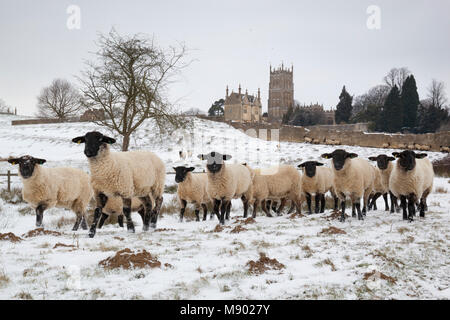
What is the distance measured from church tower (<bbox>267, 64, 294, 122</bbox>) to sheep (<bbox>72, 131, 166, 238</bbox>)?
414 feet

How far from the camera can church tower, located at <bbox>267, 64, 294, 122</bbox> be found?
133 meters

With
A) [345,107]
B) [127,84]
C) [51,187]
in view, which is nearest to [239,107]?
[345,107]

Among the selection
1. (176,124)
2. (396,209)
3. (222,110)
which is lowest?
(396,209)

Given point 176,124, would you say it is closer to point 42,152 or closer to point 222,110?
point 42,152

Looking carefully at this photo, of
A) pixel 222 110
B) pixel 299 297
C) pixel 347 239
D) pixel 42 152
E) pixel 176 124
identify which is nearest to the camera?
pixel 299 297

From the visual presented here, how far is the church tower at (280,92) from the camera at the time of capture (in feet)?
438

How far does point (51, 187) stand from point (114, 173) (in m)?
2.31

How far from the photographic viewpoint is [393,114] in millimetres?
52594

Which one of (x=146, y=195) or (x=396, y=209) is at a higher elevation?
(x=146, y=195)

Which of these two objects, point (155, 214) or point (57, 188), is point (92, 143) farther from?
point (155, 214)

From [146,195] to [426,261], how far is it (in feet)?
21.1

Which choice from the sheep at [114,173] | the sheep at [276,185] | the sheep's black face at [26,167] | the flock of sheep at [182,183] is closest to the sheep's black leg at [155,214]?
the flock of sheep at [182,183]
